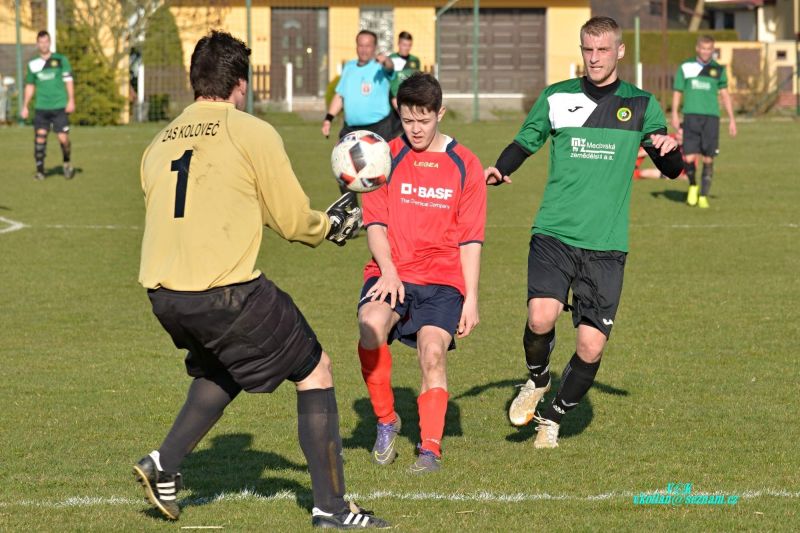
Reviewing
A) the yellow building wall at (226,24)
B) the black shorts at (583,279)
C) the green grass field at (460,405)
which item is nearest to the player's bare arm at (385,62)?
the green grass field at (460,405)

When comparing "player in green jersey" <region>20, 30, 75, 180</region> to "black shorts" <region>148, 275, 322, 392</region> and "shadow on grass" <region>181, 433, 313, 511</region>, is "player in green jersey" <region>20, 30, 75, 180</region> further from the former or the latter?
"black shorts" <region>148, 275, 322, 392</region>

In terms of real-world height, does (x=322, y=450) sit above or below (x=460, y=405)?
above

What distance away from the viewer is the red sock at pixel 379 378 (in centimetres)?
666

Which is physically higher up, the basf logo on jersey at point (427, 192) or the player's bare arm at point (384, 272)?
the basf logo on jersey at point (427, 192)

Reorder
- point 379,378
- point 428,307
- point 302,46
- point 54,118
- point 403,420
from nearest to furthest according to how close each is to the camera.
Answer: point 428,307 → point 379,378 → point 403,420 → point 54,118 → point 302,46

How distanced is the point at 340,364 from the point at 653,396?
→ 2216 mm

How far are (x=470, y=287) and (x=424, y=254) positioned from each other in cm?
29

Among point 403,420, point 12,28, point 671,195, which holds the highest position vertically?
point 12,28

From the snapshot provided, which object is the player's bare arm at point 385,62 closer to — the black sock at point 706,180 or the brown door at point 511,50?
the black sock at point 706,180

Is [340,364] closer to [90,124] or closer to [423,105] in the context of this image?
[423,105]

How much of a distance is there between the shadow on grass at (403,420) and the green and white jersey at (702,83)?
11.7m

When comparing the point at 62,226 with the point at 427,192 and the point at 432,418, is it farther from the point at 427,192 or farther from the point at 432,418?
the point at 432,418

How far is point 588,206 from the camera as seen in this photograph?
6.93 metres

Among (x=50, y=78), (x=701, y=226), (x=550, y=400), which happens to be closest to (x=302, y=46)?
(x=50, y=78)
